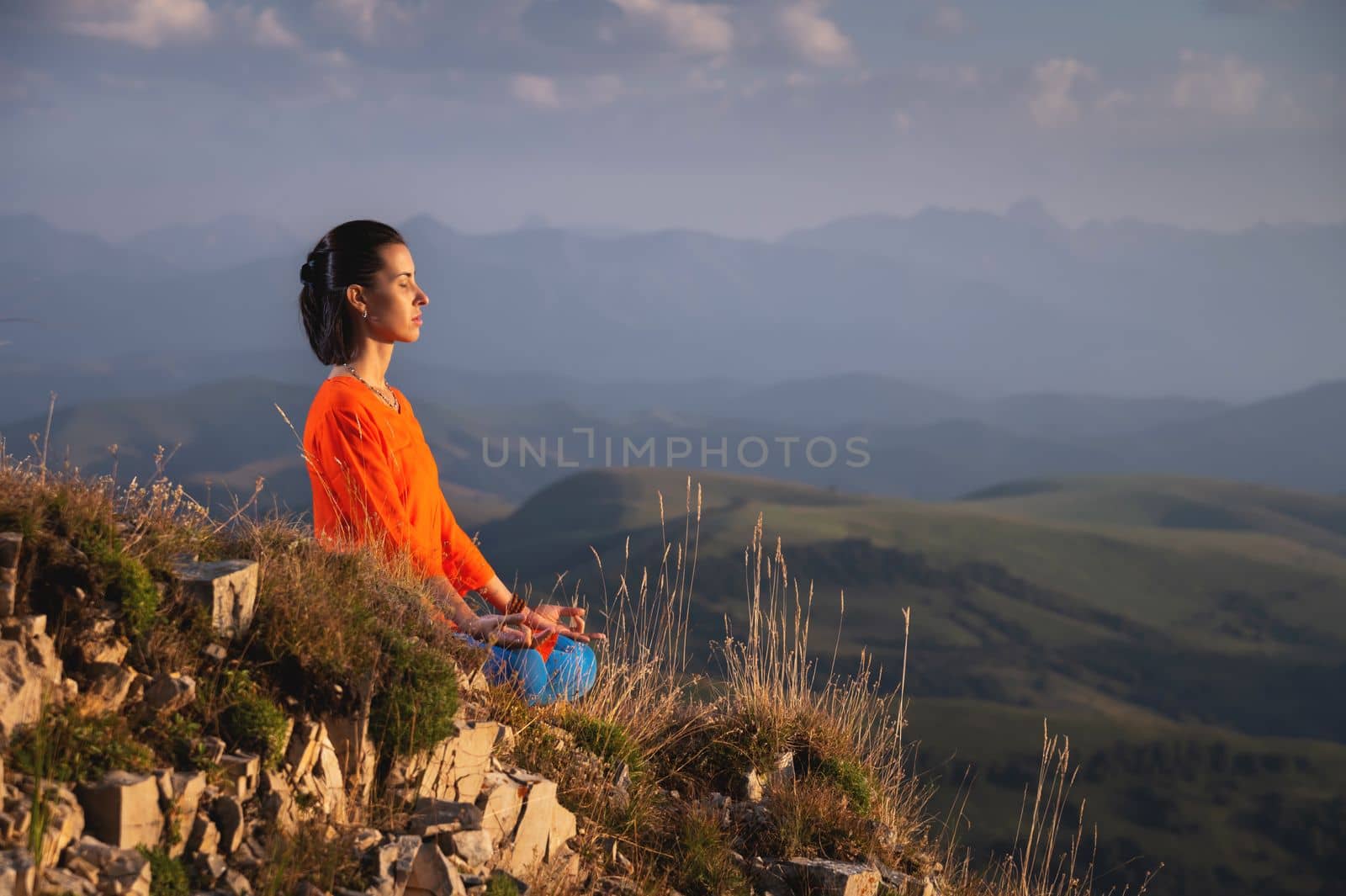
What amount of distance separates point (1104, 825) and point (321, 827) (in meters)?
62.1

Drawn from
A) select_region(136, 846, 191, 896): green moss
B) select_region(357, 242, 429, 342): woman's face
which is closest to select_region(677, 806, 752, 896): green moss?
select_region(136, 846, 191, 896): green moss

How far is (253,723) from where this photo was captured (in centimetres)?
361

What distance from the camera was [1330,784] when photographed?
209 feet

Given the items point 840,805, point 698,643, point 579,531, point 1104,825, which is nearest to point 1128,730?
point 1104,825

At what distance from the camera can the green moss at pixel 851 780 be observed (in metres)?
5.76

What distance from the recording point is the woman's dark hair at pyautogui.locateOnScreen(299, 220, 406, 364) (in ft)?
16.4

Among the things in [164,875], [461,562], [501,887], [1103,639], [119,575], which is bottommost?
[1103,639]

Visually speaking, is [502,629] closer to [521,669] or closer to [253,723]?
[521,669]

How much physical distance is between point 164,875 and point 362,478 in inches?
74.7

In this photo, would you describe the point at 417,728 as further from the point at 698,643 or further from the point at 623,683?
the point at 698,643

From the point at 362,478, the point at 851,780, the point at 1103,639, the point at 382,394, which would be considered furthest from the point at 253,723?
the point at 1103,639

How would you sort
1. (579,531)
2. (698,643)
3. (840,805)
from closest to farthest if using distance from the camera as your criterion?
(840,805) < (698,643) < (579,531)

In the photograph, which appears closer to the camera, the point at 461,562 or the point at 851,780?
the point at 461,562

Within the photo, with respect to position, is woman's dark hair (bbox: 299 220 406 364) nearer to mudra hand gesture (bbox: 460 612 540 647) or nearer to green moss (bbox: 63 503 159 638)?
mudra hand gesture (bbox: 460 612 540 647)
